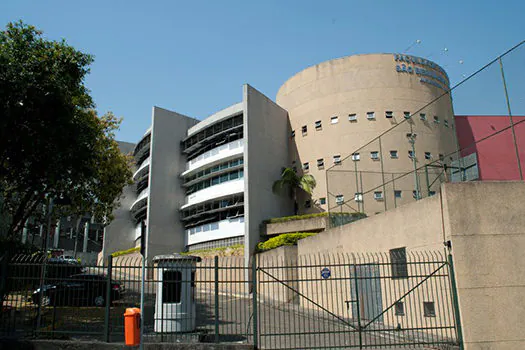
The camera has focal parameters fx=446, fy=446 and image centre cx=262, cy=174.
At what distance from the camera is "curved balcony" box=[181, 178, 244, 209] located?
39.5 metres

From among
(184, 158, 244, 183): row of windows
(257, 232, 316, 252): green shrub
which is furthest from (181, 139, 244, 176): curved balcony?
(257, 232, 316, 252): green shrub

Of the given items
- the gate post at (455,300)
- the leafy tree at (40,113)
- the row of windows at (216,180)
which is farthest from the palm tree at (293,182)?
the gate post at (455,300)

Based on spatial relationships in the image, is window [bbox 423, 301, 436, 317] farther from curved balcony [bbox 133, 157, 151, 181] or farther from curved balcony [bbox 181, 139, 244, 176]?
curved balcony [bbox 133, 157, 151, 181]

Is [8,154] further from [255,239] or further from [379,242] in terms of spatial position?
[255,239]

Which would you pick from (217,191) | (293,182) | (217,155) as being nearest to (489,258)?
(293,182)

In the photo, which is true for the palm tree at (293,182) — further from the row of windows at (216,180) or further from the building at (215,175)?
the row of windows at (216,180)

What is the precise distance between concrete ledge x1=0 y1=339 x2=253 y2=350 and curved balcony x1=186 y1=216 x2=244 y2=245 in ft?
88.5

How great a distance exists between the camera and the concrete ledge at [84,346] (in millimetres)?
10492

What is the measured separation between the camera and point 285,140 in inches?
1596

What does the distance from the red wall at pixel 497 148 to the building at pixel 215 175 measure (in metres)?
22.2

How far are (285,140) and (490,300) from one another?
2987 centimetres

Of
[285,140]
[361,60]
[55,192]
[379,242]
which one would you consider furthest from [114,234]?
[379,242]

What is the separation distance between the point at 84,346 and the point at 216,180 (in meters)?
32.0

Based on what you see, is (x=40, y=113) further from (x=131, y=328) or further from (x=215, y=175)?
(x=215, y=175)
